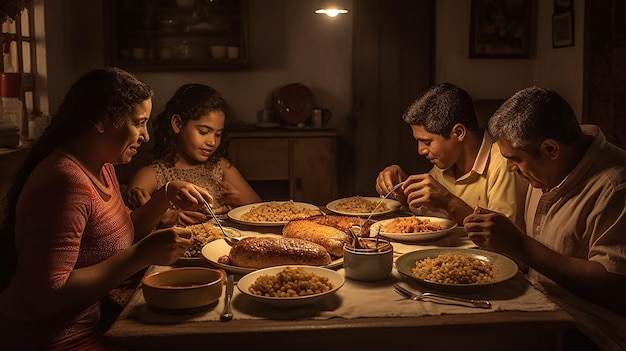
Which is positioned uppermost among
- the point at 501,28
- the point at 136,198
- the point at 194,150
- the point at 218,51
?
the point at 501,28

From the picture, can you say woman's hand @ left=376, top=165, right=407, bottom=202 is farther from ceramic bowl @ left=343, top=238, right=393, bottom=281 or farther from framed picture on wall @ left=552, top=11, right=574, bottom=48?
framed picture on wall @ left=552, top=11, right=574, bottom=48

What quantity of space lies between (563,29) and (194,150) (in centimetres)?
301

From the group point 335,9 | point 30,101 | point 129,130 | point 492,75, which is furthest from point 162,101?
point 129,130

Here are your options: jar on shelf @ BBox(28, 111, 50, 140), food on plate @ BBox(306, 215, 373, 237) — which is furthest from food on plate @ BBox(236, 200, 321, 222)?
jar on shelf @ BBox(28, 111, 50, 140)

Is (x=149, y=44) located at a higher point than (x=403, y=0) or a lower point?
lower

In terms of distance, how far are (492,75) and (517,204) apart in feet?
10.1

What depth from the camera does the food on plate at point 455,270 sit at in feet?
5.69

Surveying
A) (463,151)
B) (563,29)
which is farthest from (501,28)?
(463,151)

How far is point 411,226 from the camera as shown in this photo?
2.28m

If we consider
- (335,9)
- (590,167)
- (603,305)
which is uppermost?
(335,9)

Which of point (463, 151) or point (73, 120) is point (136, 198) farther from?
point (463, 151)

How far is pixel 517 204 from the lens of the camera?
2.54m

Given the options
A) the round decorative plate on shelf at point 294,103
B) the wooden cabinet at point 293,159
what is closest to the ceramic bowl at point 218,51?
the round decorative plate on shelf at point 294,103

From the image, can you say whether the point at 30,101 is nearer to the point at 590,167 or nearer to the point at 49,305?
the point at 49,305
